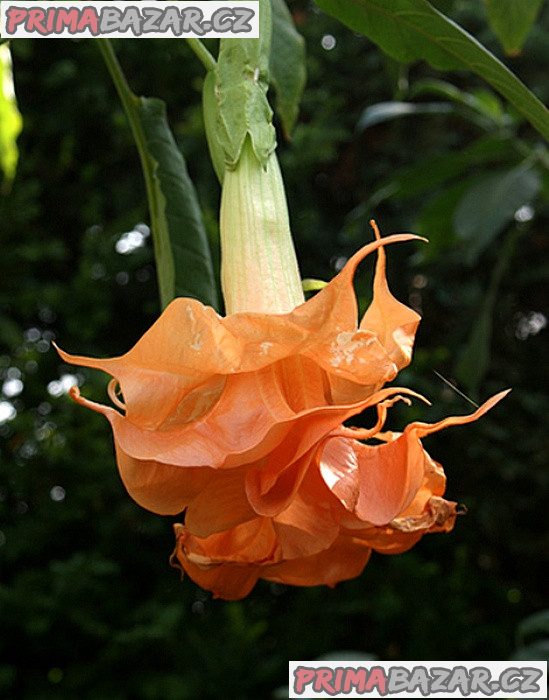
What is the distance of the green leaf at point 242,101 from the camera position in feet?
1.40

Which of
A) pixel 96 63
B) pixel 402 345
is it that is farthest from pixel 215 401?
pixel 96 63

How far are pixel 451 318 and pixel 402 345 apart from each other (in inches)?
72.3

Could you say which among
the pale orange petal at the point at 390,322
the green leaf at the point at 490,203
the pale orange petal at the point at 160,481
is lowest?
the green leaf at the point at 490,203

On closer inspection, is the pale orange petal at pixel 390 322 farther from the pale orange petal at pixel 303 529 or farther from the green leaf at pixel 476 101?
the green leaf at pixel 476 101

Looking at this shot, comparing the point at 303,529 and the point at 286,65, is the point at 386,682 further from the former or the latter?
the point at 286,65

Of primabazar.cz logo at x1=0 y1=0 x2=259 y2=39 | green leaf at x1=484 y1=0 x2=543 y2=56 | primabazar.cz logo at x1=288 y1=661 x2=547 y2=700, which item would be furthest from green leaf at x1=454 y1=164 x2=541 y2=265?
primabazar.cz logo at x1=0 y1=0 x2=259 y2=39

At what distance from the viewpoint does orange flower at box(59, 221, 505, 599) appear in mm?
334

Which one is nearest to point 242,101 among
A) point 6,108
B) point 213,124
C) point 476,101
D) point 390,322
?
point 213,124

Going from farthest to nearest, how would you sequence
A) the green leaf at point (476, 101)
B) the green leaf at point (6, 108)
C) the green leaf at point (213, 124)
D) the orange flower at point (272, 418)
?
the green leaf at point (476, 101), the green leaf at point (6, 108), the green leaf at point (213, 124), the orange flower at point (272, 418)

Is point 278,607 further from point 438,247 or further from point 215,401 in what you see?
point 215,401

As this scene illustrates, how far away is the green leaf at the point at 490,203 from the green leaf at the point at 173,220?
→ 0.75 meters

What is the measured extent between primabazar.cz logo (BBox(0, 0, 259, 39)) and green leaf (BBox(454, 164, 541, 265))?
0.81 metres

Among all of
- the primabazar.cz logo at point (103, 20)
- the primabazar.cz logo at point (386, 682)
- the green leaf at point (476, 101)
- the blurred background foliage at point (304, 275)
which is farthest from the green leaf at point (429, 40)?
the green leaf at point (476, 101)

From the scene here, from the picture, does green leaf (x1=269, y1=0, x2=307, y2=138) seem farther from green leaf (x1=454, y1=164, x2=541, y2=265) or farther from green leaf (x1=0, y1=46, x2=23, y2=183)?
green leaf (x1=454, y1=164, x2=541, y2=265)
